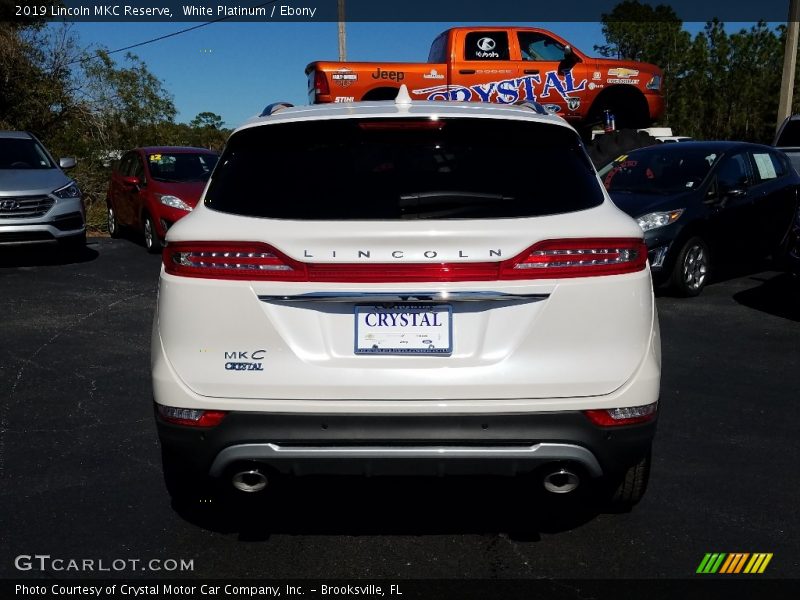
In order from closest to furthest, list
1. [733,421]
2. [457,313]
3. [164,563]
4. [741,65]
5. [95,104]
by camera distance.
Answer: [457,313], [164,563], [733,421], [95,104], [741,65]

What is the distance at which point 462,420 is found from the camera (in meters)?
3.14

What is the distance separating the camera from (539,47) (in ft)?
51.2

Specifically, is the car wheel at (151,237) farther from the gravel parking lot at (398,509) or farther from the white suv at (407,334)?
the white suv at (407,334)

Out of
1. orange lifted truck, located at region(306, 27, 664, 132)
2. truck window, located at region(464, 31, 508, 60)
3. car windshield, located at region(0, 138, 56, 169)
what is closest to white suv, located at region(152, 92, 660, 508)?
car windshield, located at region(0, 138, 56, 169)

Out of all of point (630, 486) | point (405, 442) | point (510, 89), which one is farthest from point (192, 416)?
point (510, 89)

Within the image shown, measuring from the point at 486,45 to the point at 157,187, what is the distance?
602 cm

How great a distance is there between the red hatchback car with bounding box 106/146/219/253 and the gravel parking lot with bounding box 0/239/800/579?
7.12 m

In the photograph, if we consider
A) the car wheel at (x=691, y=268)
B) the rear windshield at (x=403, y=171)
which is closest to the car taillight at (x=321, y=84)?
the car wheel at (x=691, y=268)

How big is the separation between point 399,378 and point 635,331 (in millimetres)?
879

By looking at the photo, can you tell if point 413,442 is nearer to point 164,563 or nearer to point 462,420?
point 462,420

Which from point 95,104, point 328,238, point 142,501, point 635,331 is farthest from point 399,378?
point 95,104

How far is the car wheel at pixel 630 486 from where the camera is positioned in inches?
149

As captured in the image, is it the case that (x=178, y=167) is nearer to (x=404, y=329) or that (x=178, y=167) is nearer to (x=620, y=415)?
(x=404, y=329)

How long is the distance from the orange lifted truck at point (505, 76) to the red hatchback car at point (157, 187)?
2.29 m
